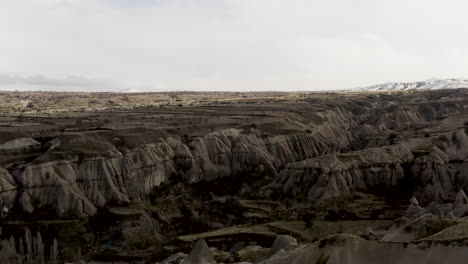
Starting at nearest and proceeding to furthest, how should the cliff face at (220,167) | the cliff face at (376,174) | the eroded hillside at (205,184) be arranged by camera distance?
the eroded hillside at (205,184)
the cliff face at (220,167)
the cliff face at (376,174)

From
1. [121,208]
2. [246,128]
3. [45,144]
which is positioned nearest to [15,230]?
[121,208]

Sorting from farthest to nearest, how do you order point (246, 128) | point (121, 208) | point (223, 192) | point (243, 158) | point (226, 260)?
point (246, 128)
point (243, 158)
point (223, 192)
point (121, 208)
point (226, 260)

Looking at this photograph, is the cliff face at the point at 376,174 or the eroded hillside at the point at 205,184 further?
the cliff face at the point at 376,174

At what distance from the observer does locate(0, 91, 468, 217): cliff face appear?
70375 mm

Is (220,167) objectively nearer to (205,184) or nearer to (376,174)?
(205,184)

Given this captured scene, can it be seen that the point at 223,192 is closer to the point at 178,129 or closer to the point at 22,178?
the point at 178,129

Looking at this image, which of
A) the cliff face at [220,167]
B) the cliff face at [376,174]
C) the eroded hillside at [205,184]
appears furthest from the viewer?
the cliff face at [376,174]

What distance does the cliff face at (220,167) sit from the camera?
70.4 metres

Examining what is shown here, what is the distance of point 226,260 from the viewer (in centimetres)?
4125

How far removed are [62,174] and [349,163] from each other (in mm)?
47333

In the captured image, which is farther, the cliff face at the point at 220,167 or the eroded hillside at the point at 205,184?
the cliff face at the point at 220,167

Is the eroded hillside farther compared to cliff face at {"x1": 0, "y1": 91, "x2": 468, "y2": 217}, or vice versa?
cliff face at {"x1": 0, "y1": 91, "x2": 468, "y2": 217}

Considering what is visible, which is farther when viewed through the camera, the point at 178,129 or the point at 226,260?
the point at 178,129

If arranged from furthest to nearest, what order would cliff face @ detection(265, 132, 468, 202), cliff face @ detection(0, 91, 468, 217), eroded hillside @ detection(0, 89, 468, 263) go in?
cliff face @ detection(265, 132, 468, 202)
cliff face @ detection(0, 91, 468, 217)
eroded hillside @ detection(0, 89, 468, 263)
